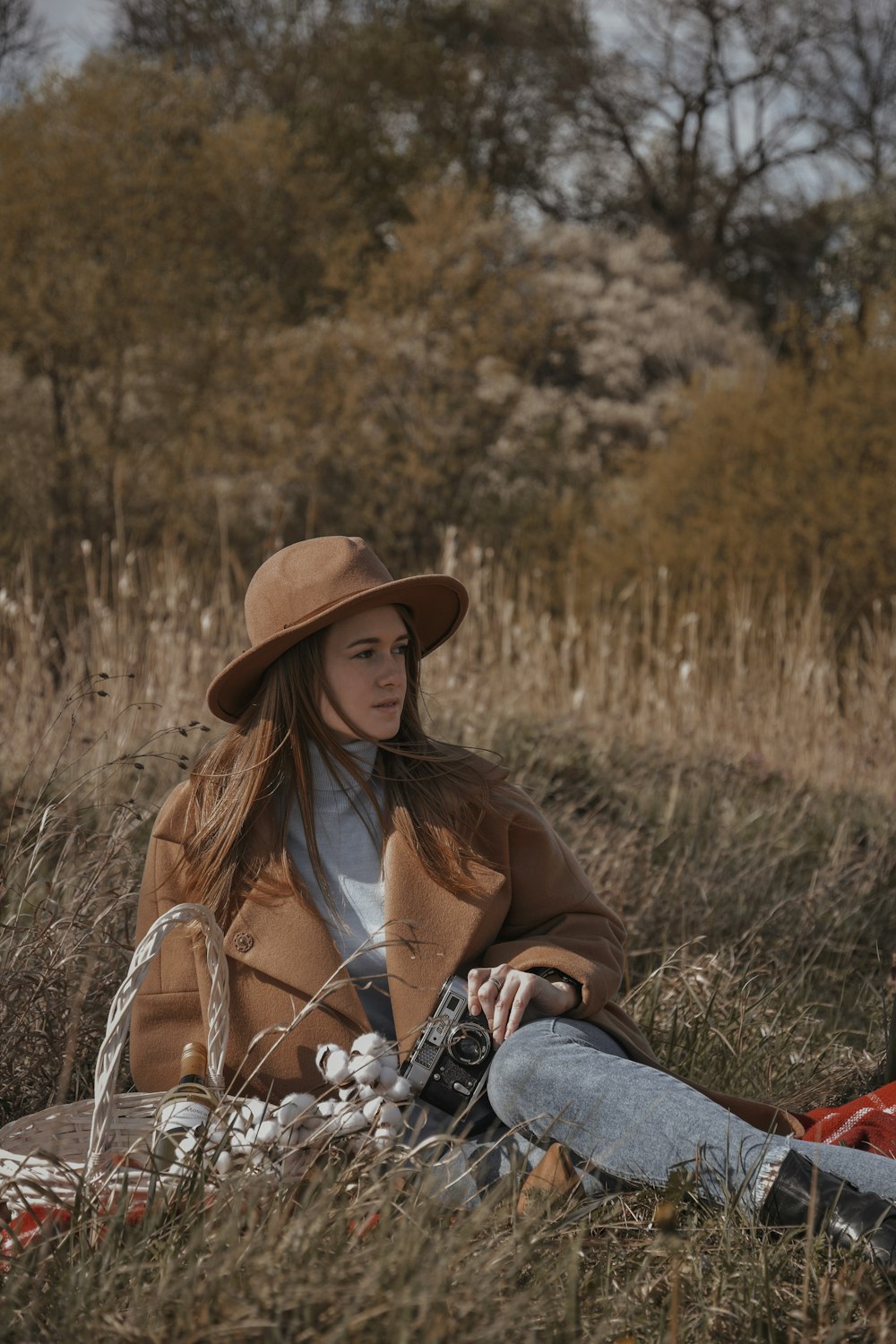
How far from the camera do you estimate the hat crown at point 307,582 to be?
232 centimetres

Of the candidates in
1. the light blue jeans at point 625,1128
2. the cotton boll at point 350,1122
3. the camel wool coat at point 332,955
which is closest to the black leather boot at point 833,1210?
the light blue jeans at point 625,1128

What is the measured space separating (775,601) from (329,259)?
10.2 metres

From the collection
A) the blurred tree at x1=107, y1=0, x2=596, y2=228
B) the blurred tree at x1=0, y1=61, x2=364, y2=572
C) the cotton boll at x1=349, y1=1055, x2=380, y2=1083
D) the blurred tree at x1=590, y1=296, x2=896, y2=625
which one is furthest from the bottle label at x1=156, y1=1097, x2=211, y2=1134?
the blurred tree at x1=107, y1=0, x2=596, y2=228

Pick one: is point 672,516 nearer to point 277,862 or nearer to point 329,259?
point 329,259

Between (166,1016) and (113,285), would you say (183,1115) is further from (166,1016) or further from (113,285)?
(113,285)

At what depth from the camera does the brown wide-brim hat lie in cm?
230

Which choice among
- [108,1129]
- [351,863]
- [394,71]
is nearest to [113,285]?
[394,71]

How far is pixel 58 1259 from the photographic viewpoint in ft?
5.40

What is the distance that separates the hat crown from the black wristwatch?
710 millimetres

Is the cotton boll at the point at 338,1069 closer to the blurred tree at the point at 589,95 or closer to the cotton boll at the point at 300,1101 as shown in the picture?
the cotton boll at the point at 300,1101

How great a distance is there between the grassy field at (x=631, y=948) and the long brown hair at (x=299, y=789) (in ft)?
0.62

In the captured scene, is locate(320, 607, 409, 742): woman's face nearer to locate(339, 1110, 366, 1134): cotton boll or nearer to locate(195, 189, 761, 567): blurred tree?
locate(339, 1110, 366, 1134): cotton boll

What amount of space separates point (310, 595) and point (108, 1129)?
3.11ft

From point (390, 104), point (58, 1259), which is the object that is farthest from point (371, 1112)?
point (390, 104)
